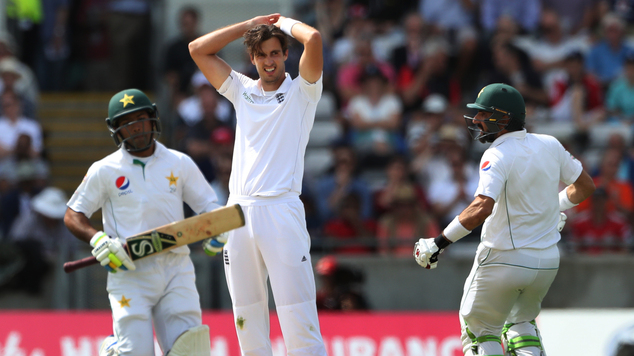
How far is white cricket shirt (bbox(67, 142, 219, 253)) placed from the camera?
568cm

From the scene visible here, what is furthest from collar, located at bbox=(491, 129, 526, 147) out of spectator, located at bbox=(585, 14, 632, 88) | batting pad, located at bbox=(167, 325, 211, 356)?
spectator, located at bbox=(585, 14, 632, 88)

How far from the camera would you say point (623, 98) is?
11.4 meters

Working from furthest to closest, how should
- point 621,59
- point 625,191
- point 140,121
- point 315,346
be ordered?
point 621,59 < point 625,191 < point 140,121 < point 315,346

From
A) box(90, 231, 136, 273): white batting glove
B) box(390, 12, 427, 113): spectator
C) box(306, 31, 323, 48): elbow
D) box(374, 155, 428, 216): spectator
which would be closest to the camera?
box(306, 31, 323, 48): elbow

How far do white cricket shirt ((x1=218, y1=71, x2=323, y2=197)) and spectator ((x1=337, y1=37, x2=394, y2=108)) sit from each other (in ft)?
20.0

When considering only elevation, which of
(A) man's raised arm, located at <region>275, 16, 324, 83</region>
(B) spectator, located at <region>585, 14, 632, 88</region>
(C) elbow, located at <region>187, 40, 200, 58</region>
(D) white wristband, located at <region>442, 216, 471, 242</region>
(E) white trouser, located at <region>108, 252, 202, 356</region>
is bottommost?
(E) white trouser, located at <region>108, 252, 202, 356</region>

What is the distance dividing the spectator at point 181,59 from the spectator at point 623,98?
19.1 feet

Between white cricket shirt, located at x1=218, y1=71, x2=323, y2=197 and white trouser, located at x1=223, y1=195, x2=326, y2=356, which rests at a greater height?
white cricket shirt, located at x1=218, y1=71, x2=323, y2=197

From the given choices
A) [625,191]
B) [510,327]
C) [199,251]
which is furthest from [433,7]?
[510,327]

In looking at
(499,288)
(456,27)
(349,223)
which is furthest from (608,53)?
(499,288)

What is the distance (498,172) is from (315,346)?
5.20ft

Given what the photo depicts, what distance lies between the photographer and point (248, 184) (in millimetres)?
5297

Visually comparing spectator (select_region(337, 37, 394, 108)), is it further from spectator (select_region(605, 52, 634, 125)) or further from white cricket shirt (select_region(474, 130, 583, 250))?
white cricket shirt (select_region(474, 130, 583, 250))

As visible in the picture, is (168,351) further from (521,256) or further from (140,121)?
(521,256)
